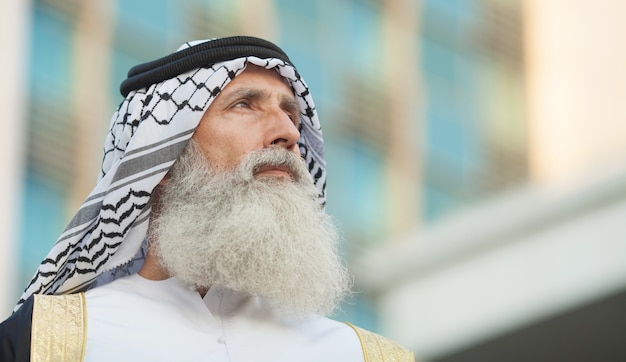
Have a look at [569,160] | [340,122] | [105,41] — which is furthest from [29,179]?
[569,160]

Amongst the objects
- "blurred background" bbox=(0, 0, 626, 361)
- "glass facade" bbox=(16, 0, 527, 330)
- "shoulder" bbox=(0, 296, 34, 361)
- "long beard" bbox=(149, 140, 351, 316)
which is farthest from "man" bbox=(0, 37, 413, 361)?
"glass facade" bbox=(16, 0, 527, 330)

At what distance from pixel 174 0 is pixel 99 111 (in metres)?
1.89

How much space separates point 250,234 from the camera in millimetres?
4773

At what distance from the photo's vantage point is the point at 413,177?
2680 cm

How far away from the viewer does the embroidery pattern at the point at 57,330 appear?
4.36 m

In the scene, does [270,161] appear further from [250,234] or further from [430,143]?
[430,143]

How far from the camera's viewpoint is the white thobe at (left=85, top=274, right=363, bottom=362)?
4465mm

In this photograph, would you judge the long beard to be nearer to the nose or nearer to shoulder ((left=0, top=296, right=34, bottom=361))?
the nose

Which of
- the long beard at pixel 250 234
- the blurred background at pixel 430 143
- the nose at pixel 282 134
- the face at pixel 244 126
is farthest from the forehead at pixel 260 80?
the blurred background at pixel 430 143

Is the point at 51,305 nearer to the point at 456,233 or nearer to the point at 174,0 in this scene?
the point at 456,233

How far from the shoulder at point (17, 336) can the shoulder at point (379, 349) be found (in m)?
0.88

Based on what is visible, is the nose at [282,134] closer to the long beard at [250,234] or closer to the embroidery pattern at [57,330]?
the long beard at [250,234]

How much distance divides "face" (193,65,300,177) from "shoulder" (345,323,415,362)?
49 cm

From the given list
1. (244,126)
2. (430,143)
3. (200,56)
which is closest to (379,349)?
(244,126)
